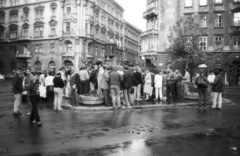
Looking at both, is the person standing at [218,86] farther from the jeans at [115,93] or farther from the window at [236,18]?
the window at [236,18]

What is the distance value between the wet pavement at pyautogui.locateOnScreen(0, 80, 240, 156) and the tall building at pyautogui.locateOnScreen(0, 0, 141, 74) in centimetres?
3237

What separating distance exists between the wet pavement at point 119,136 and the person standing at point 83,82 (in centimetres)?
337

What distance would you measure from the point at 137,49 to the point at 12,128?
73377mm

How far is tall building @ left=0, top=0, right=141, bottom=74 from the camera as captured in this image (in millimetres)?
43594

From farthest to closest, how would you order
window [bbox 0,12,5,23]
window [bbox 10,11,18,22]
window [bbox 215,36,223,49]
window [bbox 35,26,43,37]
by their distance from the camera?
window [bbox 0,12,5,23] < window [bbox 10,11,18,22] < window [bbox 35,26,43,37] < window [bbox 215,36,223,49]

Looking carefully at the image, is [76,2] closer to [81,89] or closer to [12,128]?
[81,89]

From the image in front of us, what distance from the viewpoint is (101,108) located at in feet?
35.7

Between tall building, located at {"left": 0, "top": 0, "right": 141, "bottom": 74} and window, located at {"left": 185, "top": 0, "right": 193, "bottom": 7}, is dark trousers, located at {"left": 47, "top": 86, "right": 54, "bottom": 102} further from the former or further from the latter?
window, located at {"left": 185, "top": 0, "right": 193, "bottom": 7}

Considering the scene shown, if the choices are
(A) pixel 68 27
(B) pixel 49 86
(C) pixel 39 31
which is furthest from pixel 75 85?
(C) pixel 39 31

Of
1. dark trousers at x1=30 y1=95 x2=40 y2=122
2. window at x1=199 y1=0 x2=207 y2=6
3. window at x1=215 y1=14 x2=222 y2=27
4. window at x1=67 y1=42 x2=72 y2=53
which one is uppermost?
window at x1=199 y1=0 x2=207 y2=6

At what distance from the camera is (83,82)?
12586 millimetres

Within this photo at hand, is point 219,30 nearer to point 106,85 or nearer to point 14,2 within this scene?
→ point 106,85

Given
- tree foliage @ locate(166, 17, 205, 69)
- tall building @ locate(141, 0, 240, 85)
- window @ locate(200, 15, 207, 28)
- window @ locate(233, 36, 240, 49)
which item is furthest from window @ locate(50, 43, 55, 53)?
window @ locate(233, 36, 240, 49)

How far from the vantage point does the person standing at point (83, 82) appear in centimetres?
1230
